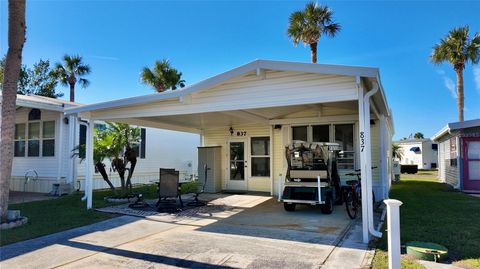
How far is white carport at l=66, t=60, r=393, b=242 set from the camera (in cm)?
595

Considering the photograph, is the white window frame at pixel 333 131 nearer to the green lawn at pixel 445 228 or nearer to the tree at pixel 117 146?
the green lawn at pixel 445 228

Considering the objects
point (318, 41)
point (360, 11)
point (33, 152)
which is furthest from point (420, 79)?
point (33, 152)

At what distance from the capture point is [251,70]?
6.86m

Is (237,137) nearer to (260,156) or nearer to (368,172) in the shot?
(260,156)

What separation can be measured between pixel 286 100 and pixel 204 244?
3.19 meters

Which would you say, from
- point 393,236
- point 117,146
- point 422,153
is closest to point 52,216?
point 117,146

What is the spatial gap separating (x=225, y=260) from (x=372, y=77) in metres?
3.89

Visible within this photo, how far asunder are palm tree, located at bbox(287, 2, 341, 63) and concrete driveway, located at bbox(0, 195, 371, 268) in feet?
40.6

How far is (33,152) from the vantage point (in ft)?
44.0

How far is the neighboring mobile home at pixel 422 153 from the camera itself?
38594 millimetres

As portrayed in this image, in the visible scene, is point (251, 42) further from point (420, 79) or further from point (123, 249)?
point (420, 79)

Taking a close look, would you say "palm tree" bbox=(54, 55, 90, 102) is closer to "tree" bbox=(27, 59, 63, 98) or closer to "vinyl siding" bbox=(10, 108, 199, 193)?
"tree" bbox=(27, 59, 63, 98)

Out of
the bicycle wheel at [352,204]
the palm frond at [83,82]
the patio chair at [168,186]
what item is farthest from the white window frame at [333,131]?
the palm frond at [83,82]

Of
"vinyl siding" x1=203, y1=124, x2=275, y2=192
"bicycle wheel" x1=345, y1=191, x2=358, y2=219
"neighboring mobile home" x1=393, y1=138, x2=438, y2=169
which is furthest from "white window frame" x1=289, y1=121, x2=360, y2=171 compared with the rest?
"neighboring mobile home" x1=393, y1=138, x2=438, y2=169
